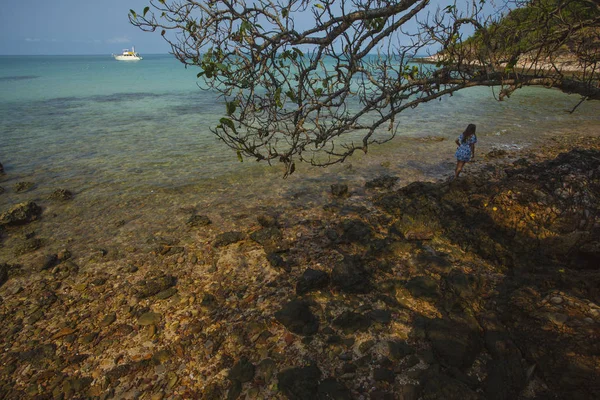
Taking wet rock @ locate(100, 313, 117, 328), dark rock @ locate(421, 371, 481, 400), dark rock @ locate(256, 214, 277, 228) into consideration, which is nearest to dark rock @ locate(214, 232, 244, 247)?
dark rock @ locate(256, 214, 277, 228)

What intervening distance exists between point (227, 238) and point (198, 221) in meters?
A: 1.34

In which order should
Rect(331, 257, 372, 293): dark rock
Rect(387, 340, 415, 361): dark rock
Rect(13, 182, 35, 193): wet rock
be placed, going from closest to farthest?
Rect(387, 340, 415, 361): dark rock → Rect(331, 257, 372, 293): dark rock → Rect(13, 182, 35, 193): wet rock

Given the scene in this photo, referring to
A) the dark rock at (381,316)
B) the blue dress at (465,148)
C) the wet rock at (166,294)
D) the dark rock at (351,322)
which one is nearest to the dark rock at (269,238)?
the wet rock at (166,294)

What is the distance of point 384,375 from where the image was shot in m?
3.89

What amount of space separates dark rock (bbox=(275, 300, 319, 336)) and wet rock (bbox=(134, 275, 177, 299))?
2.35 metres

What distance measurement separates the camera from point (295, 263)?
21.1 ft

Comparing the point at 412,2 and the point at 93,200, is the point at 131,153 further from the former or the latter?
the point at 412,2

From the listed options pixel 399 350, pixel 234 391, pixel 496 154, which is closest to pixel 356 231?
pixel 399 350

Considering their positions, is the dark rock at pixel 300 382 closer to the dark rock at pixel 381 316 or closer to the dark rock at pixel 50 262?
the dark rock at pixel 381 316

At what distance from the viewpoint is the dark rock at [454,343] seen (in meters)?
3.88

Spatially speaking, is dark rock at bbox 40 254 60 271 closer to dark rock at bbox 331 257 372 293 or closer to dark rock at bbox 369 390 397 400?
dark rock at bbox 331 257 372 293

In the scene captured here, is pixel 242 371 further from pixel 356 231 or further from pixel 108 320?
pixel 356 231

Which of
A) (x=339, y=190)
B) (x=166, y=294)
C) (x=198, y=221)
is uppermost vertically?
(x=339, y=190)

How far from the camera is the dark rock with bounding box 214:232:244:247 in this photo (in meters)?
7.11
